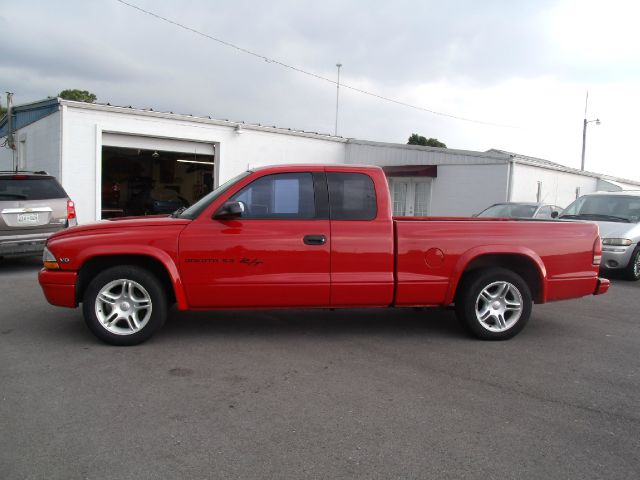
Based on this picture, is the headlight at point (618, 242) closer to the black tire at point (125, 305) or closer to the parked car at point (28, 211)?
the black tire at point (125, 305)

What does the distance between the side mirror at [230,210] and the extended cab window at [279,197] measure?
0.53 feet

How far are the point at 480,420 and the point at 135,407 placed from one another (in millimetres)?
2371

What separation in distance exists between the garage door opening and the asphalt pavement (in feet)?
52.5

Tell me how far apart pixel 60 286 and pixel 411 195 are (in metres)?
15.8

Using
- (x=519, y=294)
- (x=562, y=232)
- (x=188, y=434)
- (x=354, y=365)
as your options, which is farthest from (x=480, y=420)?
(x=562, y=232)

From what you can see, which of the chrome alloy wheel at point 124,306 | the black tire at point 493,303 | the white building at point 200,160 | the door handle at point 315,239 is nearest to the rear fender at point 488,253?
the black tire at point 493,303

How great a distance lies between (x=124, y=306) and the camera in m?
5.14

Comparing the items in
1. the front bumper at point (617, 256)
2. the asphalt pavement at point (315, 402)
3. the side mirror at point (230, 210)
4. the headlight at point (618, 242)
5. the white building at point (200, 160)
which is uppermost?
the white building at point (200, 160)

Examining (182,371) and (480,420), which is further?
(182,371)

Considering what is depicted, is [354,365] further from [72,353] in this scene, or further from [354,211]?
[72,353]

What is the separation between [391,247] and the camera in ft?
17.4

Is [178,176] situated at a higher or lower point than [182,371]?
higher

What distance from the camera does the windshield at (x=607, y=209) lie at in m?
10.6

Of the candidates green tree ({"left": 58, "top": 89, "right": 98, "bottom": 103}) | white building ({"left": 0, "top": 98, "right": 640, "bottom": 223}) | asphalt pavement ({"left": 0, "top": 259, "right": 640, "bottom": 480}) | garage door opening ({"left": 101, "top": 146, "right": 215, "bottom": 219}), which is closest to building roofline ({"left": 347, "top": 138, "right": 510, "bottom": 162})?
white building ({"left": 0, "top": 98, "right": 640, "bottom": 223})
